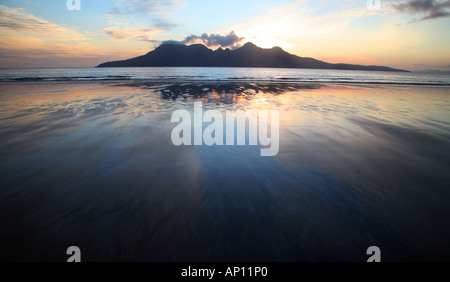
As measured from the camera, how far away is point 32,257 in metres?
2.42

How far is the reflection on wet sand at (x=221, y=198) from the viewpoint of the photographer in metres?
2.56

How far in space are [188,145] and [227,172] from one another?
2175 millimetres

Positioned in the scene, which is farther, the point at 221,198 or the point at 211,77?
the point at 211,77

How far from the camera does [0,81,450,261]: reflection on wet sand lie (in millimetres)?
2557

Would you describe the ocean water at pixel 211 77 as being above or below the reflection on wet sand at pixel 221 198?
above

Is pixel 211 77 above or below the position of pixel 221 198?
above

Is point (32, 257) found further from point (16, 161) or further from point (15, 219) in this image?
point (16, 161)

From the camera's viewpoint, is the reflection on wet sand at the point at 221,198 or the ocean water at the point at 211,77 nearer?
the reflection on wet sand at the point at 221,198

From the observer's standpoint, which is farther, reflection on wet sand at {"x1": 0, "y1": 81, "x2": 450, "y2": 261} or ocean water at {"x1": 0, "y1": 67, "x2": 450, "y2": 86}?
ocean water at {"x1": 0, "y1": 67, "x2": 450, "y2": 86}

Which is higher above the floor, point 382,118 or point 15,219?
point 382,118

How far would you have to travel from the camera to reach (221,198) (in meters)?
3.55

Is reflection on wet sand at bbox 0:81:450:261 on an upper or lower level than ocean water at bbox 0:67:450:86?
lower
